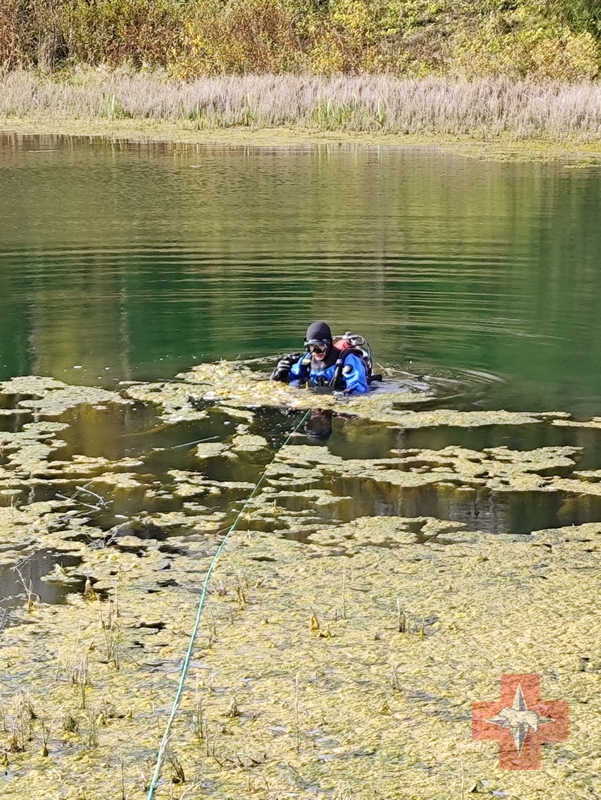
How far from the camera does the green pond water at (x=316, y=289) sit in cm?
841

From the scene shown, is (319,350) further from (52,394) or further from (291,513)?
(291,513)

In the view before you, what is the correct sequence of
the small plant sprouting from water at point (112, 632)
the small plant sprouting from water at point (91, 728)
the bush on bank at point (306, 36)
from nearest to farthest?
1. the small plant sprouting from water at point (91, 728)
2. the small plant sprouting from water at point (112, 632)
3. the bush on bank at point (306, 36)

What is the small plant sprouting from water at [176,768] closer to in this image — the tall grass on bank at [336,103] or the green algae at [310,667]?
the green algae at [310,667]

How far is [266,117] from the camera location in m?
29.4

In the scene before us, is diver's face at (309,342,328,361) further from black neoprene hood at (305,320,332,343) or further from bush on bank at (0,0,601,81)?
bush on bank at (0,0,601,81)

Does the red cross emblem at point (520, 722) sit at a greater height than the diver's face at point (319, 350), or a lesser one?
lesser

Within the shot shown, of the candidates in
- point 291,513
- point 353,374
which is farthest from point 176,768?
point 353,374

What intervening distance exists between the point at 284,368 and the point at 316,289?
3.94 m

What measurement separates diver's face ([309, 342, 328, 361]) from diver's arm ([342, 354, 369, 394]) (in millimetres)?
179

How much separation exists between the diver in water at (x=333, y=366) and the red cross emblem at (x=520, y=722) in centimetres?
467

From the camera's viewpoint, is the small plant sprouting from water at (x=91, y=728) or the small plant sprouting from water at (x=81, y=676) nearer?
the small plant sprouting from water at (x=91, y=728)

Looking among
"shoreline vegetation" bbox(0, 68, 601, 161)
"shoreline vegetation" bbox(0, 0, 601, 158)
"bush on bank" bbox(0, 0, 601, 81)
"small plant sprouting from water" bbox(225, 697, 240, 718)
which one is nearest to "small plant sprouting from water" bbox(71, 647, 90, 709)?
"small plant sprouting from water" bbox(225, 697, 240, 718)

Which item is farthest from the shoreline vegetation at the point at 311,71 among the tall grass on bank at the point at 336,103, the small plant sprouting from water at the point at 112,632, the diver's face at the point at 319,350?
the small plant sprouting from water at the point at 112,632

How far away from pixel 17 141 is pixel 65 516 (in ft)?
70.3
